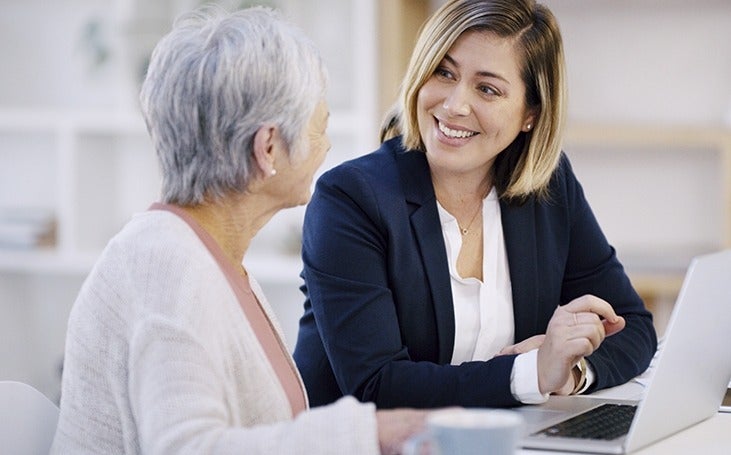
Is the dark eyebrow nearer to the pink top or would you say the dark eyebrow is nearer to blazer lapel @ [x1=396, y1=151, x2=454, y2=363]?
blazer lapel @ [x1=396, y1=151, x2=454, y2=363]

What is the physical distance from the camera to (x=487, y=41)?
204 centimetres

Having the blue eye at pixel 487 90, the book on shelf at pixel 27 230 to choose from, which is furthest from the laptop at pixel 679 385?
the book on shelf at pixel 27 230

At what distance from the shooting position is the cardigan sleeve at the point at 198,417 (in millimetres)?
1288

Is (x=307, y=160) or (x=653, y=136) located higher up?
(x=307, y=160)

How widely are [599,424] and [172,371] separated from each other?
64 centimetres

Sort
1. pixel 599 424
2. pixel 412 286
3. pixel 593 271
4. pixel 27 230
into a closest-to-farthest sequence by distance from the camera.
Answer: pixel 599 424 → pixel 412 286 → pixel 593 271 → pixel 27 230

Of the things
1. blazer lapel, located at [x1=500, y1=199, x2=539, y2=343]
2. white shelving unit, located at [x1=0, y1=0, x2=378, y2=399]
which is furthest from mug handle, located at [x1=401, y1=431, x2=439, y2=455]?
white shelving unit, located at [x1=0, y1=0, x2=378, y2=399]

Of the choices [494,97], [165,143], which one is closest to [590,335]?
[494,97]

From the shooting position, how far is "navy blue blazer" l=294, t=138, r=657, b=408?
1.84 meters

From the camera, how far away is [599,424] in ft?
5.39

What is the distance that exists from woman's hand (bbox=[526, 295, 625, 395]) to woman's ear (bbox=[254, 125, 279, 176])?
52 centimetres

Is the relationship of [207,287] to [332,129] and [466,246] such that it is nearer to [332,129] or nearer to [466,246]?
[466,246]

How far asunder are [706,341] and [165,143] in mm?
771

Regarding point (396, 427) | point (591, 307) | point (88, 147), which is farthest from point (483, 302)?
point (88, 147)
